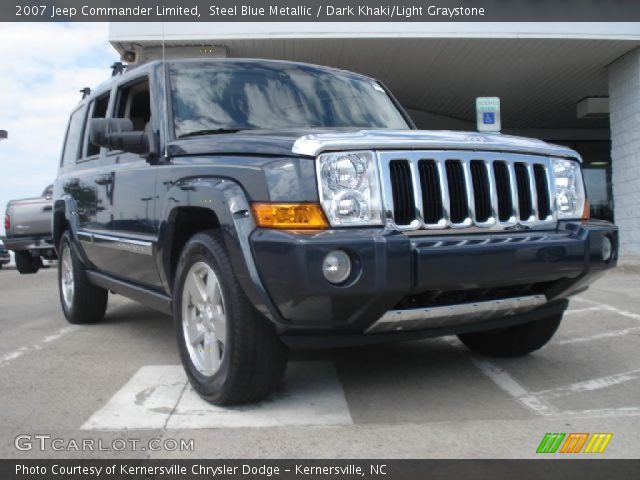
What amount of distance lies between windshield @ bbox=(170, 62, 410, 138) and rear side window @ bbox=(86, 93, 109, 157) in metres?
1.37

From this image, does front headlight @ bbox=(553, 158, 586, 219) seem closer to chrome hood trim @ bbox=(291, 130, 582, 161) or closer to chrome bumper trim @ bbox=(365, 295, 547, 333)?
chrome hood trim @ bbox=(291, 130, 582, 161)

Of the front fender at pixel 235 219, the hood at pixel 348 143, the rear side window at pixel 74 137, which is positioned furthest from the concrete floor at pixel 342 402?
the rear side window at pixel 74 137

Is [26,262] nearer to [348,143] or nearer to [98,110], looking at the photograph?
[98,110]

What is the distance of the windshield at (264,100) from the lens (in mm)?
3992

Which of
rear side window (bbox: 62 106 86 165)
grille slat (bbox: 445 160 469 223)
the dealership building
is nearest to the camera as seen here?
grille slat (bbox: 445 160 469 223)

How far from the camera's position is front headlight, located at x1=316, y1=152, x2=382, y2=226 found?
9.57ft

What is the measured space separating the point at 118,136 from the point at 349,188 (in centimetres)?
170

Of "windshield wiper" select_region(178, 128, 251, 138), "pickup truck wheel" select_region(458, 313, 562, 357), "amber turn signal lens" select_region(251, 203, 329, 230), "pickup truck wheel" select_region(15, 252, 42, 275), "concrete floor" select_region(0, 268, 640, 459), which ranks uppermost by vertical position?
"windshield wiper" select_region(178, 128, 251, 138)

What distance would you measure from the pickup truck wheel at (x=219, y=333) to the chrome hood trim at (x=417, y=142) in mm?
710

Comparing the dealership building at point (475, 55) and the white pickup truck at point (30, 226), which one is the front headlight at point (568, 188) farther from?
the white pickup truck at point (30, 226)

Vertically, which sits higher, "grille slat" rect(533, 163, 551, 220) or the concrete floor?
"grille slat" rect(533, 163, 551, 220)

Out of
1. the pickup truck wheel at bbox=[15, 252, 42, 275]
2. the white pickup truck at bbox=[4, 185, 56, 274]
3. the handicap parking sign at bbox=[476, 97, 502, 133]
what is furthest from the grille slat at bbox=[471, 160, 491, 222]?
the pickup truck wheel at bbox=[15, 252, 42, 275]

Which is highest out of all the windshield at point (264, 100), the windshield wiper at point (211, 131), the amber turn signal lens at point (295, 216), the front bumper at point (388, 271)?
the windshield at point (264, 100)

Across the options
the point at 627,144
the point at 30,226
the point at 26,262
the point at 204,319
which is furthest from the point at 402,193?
the point at 26,262
